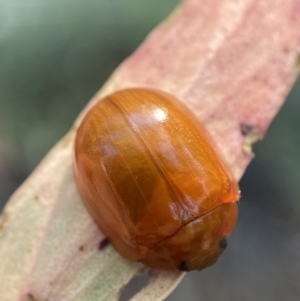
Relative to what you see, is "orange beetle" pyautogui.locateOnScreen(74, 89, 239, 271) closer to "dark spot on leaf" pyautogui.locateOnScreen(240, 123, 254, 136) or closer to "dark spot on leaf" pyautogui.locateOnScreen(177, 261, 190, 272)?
"dark spot on leaf" pyautogui.locateOnScreen(177, 261, 190, 272)

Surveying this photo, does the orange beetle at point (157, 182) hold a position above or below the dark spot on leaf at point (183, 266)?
above

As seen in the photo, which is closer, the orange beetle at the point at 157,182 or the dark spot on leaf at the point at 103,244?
the orange beetle at the point at 157,182

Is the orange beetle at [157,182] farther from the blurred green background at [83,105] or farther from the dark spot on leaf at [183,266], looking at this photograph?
the blurred green background at [83,105]

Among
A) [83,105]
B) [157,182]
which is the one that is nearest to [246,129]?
[157,182]

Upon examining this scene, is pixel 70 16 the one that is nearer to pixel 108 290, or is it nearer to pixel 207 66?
pixel 207 66

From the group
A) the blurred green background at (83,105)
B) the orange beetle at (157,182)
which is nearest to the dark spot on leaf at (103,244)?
the orange beetle at (157,182)

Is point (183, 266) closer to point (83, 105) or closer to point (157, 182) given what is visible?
point (157, 182)

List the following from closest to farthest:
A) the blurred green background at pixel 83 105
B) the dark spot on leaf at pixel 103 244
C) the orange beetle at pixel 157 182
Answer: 1. the orange beetle at pixel 157 182
2. the dark spot on leaf at pixel 103 244
3. the blurred green background at pixel 83 105

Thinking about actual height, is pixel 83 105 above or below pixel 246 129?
above

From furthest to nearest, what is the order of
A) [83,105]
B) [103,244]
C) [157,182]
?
[83,105], [103,244], [157,182]
